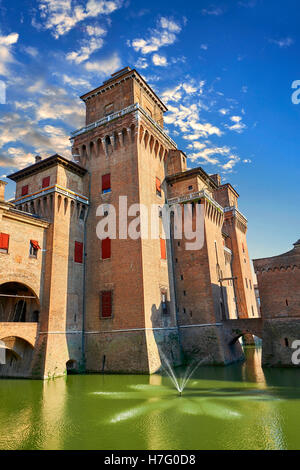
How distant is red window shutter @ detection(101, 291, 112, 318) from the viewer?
28.0 metres

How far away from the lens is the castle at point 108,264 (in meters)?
25.6

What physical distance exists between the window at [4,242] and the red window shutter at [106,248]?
8.61 metres

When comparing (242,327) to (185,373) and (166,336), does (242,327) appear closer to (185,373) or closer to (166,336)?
(166,336)

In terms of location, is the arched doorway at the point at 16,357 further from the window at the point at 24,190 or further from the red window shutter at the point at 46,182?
the window at the point at 24,190

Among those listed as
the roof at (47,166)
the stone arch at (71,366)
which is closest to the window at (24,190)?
the roof at (47,166)

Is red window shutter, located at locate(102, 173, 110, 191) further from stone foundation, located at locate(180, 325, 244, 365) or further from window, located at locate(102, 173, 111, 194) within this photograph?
stone foundation, located at locate(180, 325, 244, 365)

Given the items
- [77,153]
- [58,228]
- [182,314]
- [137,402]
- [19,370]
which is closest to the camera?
[137,402]

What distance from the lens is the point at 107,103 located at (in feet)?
114

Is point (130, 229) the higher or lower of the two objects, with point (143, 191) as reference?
lower

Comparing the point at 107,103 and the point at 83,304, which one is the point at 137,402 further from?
the point at 107,103

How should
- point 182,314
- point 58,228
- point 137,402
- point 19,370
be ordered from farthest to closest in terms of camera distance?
point 182,314, point 58,228, point 19,370, point 137,402

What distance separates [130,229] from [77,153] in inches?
466

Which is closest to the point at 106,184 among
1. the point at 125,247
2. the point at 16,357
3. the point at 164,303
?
the point at 125,247

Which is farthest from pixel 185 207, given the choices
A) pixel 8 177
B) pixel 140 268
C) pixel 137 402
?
pixel 137 402
